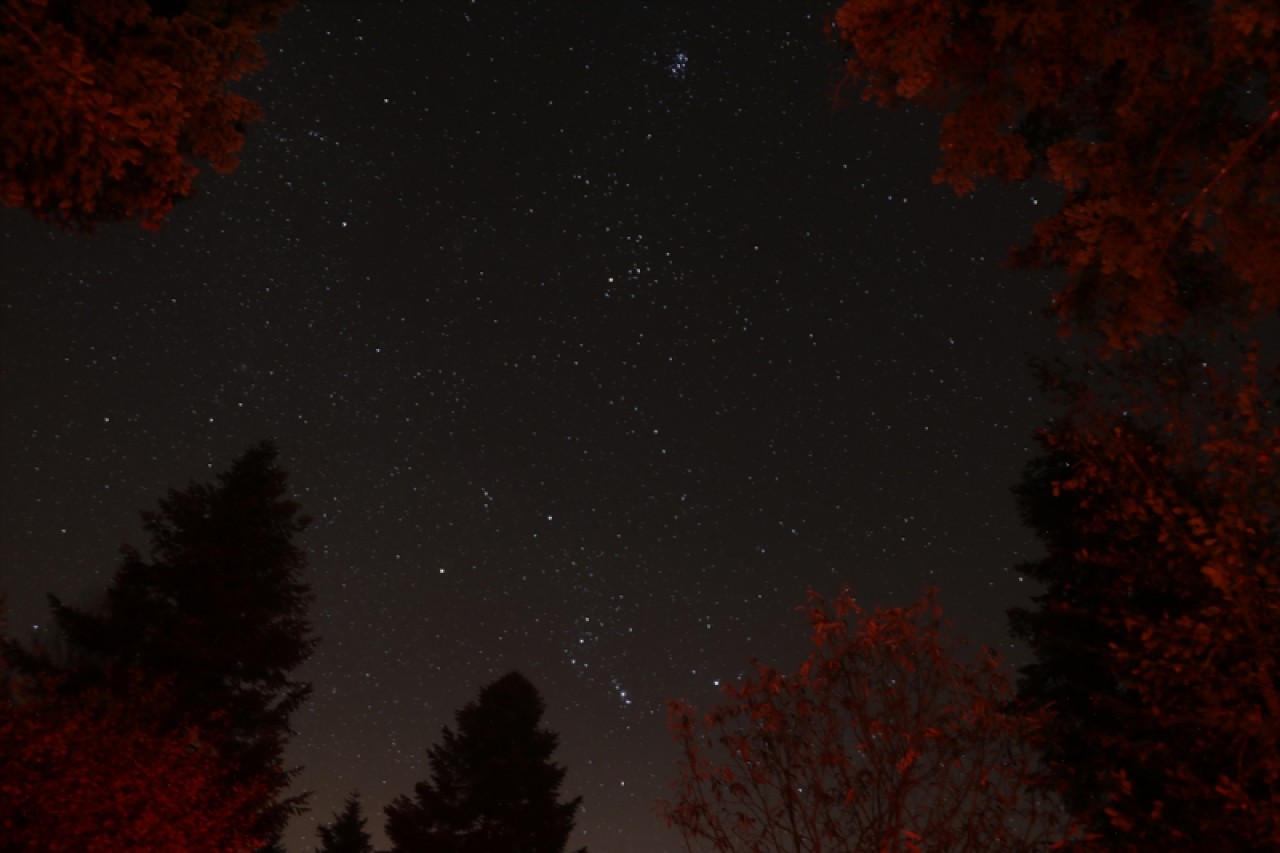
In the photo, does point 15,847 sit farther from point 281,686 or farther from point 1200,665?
point 1200,665

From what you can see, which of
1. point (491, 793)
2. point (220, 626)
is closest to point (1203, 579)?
point (220, 626)

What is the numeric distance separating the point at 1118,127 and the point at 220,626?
667 inches

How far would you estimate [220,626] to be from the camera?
17.7 meters

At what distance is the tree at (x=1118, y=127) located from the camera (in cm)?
565

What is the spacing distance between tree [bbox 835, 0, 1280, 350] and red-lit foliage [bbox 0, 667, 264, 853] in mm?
12775

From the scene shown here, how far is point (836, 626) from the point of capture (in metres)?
7.46

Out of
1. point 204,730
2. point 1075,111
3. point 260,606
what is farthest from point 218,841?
point 1075,111

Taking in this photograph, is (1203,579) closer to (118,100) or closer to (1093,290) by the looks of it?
(1093,290)

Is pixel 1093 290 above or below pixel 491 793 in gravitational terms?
below

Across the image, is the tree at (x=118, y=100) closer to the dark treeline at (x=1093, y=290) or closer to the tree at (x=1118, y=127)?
the dark treeline at (x=1093, y=290)

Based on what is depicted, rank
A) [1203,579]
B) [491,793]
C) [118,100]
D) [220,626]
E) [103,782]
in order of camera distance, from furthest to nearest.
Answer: [491,793]
[220,626]
[103,782]
[1203,579]
[118,100]

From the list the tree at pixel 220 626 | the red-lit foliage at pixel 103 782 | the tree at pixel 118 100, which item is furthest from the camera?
the tree at pixel 220 626

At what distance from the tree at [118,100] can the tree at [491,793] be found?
18765mm

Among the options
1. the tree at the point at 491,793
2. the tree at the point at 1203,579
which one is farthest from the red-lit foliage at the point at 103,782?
the tree at the point at 1203,579
